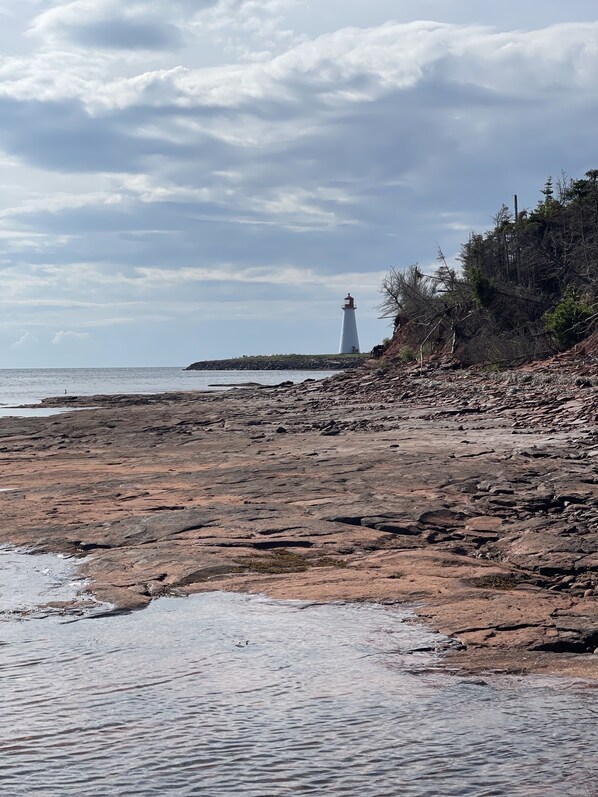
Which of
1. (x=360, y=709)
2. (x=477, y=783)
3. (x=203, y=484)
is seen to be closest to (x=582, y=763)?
(x=477, y=783)

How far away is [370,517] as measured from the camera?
10.7 metres

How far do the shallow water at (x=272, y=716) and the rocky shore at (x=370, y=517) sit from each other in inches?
23.5

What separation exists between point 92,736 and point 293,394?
127 ft

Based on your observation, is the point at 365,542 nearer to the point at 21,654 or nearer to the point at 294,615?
the point at 294,615

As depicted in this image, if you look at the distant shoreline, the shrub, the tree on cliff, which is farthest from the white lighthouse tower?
the shrub

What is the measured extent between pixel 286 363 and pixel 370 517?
122m

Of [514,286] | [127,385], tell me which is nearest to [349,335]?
[127,385]

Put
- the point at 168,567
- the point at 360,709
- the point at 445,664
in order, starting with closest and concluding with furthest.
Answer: the point at 360,709 → the point at 445,664 → the point at 168,567

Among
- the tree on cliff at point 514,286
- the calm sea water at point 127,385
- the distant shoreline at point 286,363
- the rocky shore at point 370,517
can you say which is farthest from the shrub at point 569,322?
the distant shoreline at point 286,363

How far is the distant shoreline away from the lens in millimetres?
117731

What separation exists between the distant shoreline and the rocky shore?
85.2m

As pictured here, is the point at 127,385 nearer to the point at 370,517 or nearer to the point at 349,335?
the point at 349,335

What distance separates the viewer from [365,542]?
9617 millimetres

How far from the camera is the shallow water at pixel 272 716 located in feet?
14.3
